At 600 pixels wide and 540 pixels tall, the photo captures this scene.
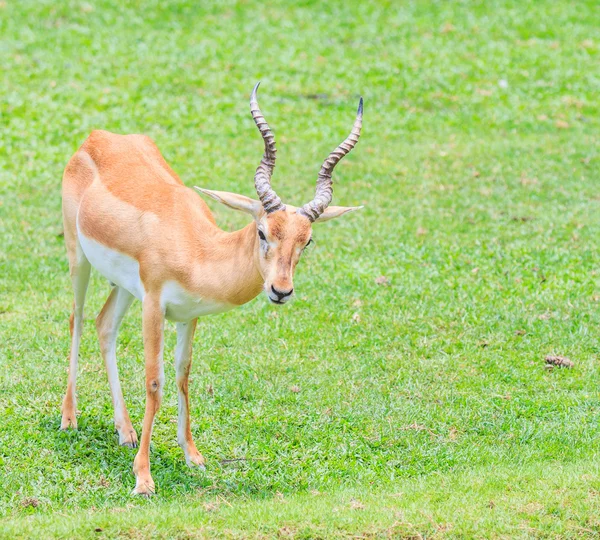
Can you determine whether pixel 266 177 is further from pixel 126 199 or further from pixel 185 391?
pixel 185 391

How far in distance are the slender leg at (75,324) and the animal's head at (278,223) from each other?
1840 millimetres

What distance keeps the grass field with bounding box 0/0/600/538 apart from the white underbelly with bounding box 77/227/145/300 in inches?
49.1

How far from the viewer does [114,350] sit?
709 centimetres

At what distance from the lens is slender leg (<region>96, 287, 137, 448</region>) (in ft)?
22.5

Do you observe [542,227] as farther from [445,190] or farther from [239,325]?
[239,325]

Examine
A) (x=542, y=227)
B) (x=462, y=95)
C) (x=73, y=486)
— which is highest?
(x=462, y=95)

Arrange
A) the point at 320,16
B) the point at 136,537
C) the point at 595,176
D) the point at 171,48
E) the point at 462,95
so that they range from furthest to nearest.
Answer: the point at 320,16, the point at 171,48, the point at 462,95, the point at 595,176, the point at 136,537

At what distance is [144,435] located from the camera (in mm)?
6234

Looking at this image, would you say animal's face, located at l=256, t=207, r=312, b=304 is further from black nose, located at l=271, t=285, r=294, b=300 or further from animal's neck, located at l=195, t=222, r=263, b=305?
animal's neck, located at l=195, t=222, r=263, b=305

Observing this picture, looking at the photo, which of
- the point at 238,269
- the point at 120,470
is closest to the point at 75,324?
the point at 120,470

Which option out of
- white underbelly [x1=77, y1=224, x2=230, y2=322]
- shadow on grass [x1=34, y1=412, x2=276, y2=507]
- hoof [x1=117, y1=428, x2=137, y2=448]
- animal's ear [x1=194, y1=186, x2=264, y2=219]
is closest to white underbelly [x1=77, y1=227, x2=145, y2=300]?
white underbelly [x1=77, y1=224, x2=230, y2=322]

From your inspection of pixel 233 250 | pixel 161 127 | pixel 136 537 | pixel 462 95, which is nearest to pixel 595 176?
pixel 462 95

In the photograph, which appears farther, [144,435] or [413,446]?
[413,446]

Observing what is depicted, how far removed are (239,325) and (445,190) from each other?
4.98m
